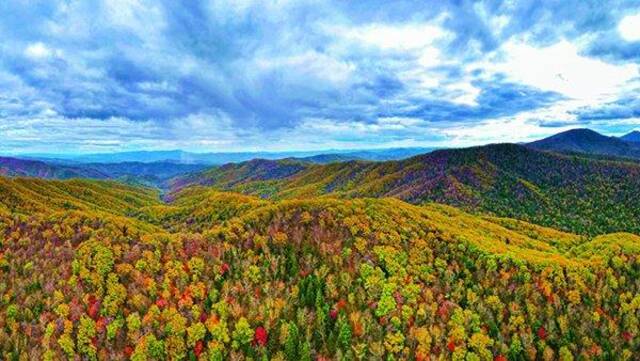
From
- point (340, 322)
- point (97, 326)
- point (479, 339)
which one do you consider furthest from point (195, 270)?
point (479, 339)

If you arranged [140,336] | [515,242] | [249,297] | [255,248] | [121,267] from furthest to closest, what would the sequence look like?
[515,242] < [255,248] < [121,267] < [249,297] < [140,336]

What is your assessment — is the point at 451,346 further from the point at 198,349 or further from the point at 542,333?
the point at 198,349

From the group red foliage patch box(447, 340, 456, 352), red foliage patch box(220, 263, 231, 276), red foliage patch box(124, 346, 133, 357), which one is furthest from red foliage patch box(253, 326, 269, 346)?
red foliage patch box(447, 340, 456, 352)

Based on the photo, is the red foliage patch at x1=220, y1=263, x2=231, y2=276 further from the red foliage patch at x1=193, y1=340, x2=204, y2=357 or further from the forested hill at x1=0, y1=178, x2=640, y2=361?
the red foliage patch at x1=193, y1=340, x2=204, y2=357

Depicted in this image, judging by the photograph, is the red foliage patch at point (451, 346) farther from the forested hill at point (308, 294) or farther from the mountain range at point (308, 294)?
the forested hill at point (308, 294)

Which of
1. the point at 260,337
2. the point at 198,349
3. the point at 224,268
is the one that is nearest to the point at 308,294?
the point at 260,337

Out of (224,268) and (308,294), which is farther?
(224,268)

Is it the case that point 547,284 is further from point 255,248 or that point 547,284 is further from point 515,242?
point 255,248

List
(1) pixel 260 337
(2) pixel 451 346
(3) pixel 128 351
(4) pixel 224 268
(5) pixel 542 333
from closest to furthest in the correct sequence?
(3) pixel 128 351 < (1) pixel 260 337 < (2) pixel 451 346 < (5) pixel 542 333 < (4) pixel 224 268
